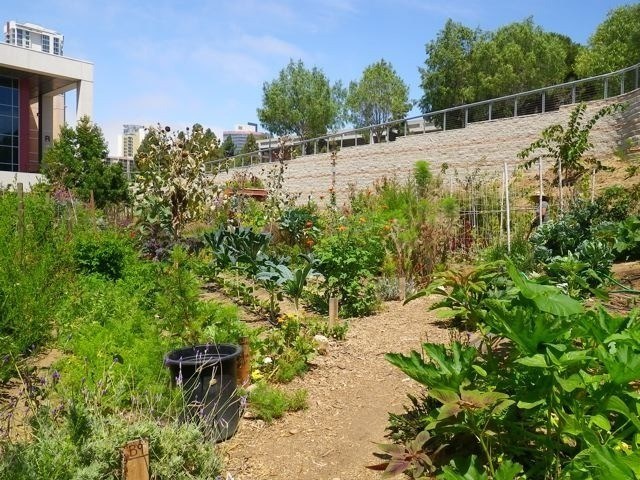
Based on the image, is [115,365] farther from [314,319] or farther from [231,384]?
[314,319]

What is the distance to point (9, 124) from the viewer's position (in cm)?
3183

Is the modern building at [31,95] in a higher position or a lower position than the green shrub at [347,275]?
higher

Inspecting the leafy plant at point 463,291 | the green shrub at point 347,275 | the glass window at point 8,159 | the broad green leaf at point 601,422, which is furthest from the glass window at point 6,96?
the broad green leaf at point 601,422

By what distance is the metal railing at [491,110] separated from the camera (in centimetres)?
1433

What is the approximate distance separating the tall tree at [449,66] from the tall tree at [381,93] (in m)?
6.72

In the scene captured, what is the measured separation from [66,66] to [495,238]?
1186 inches

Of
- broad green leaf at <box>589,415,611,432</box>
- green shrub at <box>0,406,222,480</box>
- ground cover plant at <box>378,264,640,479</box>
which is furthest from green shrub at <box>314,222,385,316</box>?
broad green leaf at <box>589,415,611,432</box>

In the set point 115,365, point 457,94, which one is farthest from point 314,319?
point 457,94

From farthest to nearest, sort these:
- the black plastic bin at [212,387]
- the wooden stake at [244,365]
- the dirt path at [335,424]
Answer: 1. the wooden stake at [244,365]
2. the black plastic bin at [212,387]
3. the dirt path at [335,424]

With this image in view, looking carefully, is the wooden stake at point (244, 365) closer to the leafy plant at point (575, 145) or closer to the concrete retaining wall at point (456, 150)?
the leafy plant at point (575, 145)

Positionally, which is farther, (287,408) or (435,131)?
(435,131)

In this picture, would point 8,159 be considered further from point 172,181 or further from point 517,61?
point 517,61

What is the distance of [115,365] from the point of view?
364 centimetres

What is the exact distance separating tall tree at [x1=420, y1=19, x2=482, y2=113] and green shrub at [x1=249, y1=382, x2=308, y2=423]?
3987 centimetres
